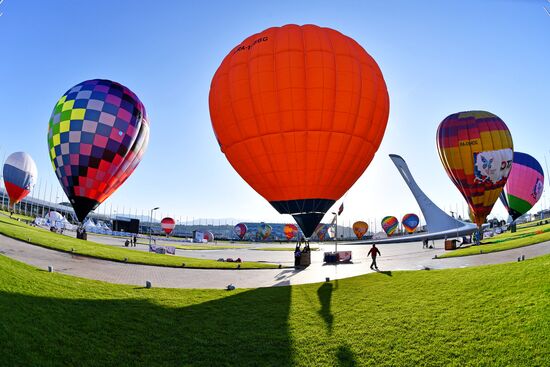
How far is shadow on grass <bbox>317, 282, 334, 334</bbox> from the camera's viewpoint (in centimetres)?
1088

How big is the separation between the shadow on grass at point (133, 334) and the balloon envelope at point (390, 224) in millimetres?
103307

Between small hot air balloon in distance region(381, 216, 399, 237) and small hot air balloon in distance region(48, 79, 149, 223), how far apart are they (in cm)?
9449

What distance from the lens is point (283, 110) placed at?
17.9 meters

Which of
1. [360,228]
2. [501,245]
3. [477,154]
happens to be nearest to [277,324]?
Result: [501,245]

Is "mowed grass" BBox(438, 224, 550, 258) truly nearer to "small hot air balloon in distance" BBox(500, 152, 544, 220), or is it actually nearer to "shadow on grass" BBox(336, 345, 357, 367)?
"shadow on grass" BBox(336, 345, 357, 367)

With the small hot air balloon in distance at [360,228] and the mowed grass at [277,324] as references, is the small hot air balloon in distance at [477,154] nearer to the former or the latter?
the mowed grass at [277,324]

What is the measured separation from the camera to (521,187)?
50656 mm

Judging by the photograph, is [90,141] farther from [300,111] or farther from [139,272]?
[300,111]

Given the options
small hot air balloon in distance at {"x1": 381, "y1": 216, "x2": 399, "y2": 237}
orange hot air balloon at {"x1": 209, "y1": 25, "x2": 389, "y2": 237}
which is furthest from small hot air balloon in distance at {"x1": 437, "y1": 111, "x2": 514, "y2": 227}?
small hot air balloon in distance at {"x1": 381, "y1": 216, "x2": 399, "y2": 237}

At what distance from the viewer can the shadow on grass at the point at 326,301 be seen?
428 inches

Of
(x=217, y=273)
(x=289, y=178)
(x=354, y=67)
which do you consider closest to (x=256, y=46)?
(x=354, y=67)

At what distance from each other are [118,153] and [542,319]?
27.5 metres

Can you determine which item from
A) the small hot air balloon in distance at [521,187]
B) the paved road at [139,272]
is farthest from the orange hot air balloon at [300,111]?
the small hot air balloon in distance at [521,187]

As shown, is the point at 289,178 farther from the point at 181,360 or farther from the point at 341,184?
the point at 181,360
